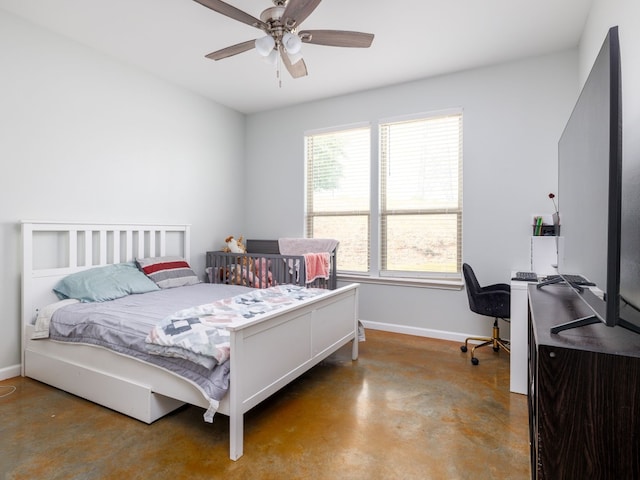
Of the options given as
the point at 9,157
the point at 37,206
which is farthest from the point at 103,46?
the point at 37,206

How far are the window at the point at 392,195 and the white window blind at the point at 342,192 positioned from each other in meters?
0.01

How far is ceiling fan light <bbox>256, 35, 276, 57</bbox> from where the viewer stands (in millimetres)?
2174

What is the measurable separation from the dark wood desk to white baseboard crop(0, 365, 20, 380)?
3.44 meters

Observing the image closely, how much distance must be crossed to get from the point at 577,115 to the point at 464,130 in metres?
2.17

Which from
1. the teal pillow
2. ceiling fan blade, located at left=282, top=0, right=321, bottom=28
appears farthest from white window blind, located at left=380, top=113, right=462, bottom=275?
the teal pillow

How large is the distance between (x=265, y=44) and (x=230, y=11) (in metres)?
0.26

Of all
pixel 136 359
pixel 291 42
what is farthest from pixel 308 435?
pixel 291 42

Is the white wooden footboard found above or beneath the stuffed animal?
beneath

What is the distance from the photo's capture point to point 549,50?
3.11m

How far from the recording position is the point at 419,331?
149 inches

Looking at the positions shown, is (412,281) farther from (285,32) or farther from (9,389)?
(9,389)

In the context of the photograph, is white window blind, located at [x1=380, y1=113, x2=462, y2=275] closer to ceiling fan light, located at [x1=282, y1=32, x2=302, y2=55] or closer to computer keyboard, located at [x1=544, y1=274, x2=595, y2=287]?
ceiling fan light, located at [x1=282, y1=32, x2=302, y2=55]

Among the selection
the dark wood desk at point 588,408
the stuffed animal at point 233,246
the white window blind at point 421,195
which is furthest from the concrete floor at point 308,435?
the stuffed animal at point 233,246

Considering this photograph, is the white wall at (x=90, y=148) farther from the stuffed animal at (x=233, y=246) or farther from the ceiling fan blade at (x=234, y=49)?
the ceiling fan blade at (x=234, y=49)
